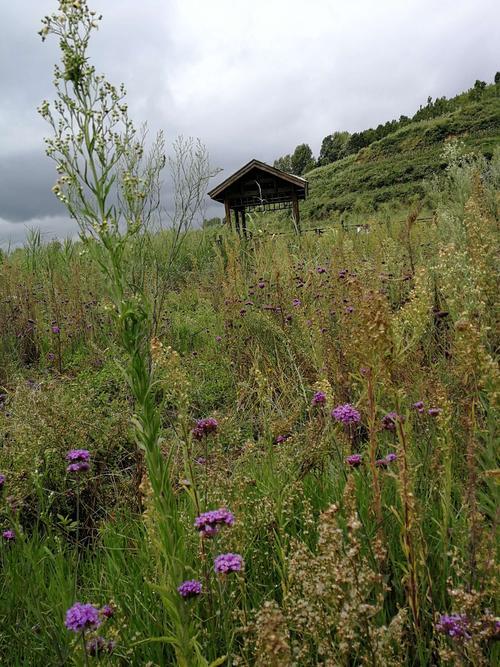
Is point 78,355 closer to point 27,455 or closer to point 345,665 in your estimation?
point 27,455

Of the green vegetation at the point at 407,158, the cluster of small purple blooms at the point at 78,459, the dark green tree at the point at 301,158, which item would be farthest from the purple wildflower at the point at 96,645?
the dark green tree at the point at 301,158

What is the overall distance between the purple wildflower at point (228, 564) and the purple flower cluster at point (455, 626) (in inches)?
19.1

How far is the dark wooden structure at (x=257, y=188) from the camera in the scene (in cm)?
1406

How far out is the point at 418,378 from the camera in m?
2.50

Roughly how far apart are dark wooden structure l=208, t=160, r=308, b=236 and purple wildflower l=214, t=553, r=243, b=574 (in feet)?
43.5

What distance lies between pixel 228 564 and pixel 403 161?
44768 mm

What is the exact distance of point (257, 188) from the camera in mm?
14766

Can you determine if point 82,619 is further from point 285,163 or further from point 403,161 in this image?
point 285,163

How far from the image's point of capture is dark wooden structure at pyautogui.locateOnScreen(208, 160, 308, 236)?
14062 mm

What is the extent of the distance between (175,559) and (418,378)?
174 cm

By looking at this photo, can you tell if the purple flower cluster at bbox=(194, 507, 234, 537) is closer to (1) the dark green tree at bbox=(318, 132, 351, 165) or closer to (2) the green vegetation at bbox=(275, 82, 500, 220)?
(2) the green vegetation at bbox=(275, 82, 500, 220)

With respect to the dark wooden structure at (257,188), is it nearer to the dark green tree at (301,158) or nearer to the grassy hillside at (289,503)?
the grassy hillside at (289,503)

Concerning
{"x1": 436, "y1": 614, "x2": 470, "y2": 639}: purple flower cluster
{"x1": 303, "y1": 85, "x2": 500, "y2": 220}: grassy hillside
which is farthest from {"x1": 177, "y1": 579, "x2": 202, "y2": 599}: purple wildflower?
{"x1": 303, "y1": 85, "x2": 500, "y2": 220}: grassy hillside

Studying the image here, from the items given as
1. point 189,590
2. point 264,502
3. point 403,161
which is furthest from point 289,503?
point 403,161
